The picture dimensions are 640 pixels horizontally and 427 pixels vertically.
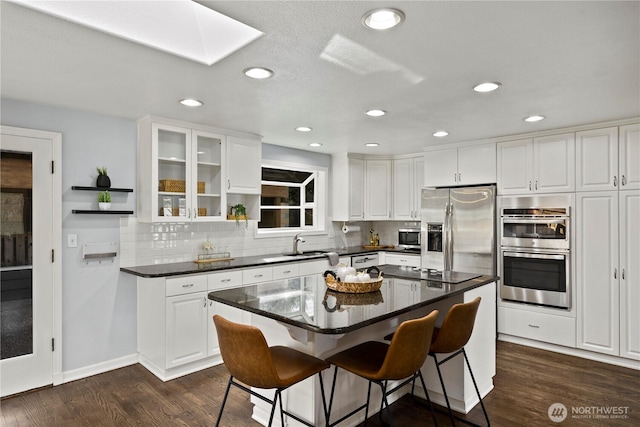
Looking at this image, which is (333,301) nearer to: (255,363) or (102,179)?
(255,363)

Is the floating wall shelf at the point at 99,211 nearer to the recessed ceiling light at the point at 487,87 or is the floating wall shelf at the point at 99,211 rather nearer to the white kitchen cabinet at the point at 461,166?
the recessed ceiling light at the point at 487,87

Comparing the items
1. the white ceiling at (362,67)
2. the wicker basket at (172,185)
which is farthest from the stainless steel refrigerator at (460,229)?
the wicker basket at (172,185)

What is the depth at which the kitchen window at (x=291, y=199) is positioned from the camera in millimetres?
5258

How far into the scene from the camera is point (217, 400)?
117 inches

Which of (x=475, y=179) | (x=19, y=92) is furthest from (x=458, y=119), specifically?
(x=19, y=92)

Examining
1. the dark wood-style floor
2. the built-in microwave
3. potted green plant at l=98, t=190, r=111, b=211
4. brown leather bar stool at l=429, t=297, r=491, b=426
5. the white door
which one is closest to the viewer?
brown leather bar stool at l=429, t=297, r=491, b=426

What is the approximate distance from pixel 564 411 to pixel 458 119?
255 cm

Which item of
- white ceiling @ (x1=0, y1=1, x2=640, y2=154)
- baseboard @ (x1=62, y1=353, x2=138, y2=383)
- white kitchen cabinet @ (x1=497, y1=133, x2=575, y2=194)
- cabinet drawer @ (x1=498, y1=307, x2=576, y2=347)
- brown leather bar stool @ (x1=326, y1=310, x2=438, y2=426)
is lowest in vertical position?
baseboard @ (x1=62, y1=353, x2=138, y2=383)

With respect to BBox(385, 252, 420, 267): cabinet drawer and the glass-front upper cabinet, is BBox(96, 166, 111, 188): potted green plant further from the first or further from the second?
BBox(385, 252, 420, 267): cabinet drawer

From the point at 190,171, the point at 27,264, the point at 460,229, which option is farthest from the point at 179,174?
the point at 460,229

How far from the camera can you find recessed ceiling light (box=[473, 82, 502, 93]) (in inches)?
106

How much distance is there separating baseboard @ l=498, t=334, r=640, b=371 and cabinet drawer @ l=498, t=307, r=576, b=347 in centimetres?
6

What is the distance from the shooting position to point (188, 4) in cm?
190

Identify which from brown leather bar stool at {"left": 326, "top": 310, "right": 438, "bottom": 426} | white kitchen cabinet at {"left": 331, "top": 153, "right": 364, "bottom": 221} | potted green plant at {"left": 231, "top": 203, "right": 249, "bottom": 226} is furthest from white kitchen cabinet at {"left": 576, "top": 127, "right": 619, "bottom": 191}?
potted green plant at {"left": 231, "top": 203, "right": 249, "bottom": 226}
